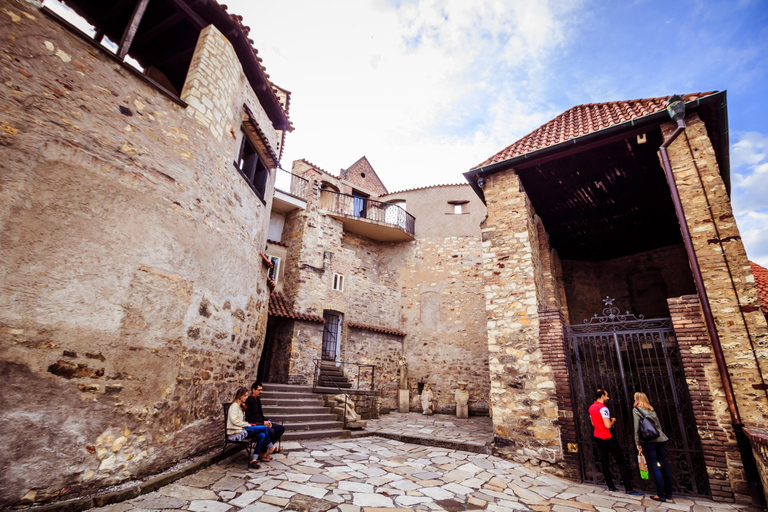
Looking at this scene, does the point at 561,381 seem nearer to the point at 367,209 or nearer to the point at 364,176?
the point at 367,209

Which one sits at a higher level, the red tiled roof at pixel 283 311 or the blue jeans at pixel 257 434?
the red tiled roof at pixel 283 311

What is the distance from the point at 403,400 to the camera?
44.9 ft

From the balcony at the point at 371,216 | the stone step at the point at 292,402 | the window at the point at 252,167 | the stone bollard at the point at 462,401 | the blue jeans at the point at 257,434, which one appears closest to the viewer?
the blue jeans at the point at 257,434

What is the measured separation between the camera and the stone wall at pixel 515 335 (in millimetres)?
5879

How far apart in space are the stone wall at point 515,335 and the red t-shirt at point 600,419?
0.66 metres

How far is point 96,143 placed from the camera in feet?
12.4

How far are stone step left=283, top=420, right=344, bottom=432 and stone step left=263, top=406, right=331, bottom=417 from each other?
0.39m

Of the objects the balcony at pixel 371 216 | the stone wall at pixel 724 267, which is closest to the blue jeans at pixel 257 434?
the stone wall at pixel 724 267

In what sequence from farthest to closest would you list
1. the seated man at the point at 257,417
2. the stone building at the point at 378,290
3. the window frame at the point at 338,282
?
the window frame at the point at 338,282 → the stone building at the point at 378,290 → the seated man at the point at 257,417

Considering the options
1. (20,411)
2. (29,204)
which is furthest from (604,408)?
(29,204)

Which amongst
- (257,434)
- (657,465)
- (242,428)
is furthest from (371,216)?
(657,465)

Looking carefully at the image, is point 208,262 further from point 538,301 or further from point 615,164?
point 615,164

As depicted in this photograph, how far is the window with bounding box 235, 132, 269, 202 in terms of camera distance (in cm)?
654

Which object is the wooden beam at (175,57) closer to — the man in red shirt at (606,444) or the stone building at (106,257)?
the stone building at (106,257)
